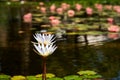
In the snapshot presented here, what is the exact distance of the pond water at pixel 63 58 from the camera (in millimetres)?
7904

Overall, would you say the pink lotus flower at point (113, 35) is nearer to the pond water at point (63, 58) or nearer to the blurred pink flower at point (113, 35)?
the blurred pink flower at point (113, 35)

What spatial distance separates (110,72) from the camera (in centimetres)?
767

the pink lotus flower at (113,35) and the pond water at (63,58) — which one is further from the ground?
the pink lotus flower at (113,35)

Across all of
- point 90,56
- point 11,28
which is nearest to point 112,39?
point 90,56

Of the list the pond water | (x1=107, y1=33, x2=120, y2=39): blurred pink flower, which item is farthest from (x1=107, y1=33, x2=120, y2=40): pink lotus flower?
the pond water

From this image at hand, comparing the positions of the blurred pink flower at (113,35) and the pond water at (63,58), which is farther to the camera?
the blurred pink flower at (113,35)

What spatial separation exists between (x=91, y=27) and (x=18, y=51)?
4697 millimetres

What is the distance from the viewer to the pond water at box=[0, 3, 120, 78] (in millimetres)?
7904

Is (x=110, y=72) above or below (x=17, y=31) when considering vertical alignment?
below

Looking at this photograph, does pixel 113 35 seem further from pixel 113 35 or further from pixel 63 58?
pixel 63 58

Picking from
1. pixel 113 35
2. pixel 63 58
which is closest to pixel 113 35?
pixel 113 35

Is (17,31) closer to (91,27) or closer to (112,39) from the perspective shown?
(91,27)

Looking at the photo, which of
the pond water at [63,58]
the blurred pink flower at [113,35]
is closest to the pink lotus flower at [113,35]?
the blurred pink flower at [113,35]

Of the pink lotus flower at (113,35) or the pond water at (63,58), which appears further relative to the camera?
the pink lotus flower at (113,35)
